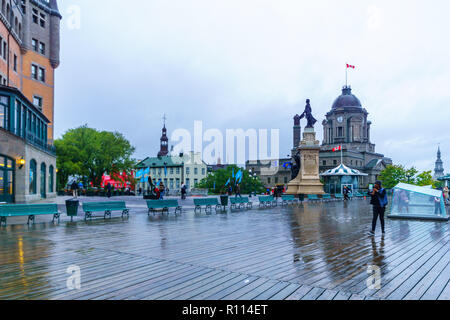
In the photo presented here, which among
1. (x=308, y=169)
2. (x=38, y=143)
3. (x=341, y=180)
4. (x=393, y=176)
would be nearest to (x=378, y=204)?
(x=308, y=169)

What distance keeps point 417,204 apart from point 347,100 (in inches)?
4356

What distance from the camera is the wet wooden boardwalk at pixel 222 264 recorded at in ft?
17.9

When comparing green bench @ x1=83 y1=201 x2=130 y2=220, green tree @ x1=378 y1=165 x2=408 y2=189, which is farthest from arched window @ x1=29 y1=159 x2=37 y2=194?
green tree @ x1=378 y1=165 x2=408 y2=189

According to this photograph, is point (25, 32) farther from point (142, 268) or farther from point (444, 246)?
point (444, 246)

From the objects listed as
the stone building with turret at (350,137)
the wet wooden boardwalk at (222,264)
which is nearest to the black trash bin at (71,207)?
the wet wooden boardwalk at (222,264)

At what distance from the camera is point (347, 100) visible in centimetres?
12106

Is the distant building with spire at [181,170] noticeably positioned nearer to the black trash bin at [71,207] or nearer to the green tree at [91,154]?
the green tree at [91,154]

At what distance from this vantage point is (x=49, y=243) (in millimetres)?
9859

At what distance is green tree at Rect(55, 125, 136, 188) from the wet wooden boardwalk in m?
48.8

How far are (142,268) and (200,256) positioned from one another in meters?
1.62

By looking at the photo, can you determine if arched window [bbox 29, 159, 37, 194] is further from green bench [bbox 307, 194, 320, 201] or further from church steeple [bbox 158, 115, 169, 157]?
church steeple [bbox 158, 115, 169, 157]

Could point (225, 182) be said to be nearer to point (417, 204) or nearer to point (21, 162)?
point (21, 162)
